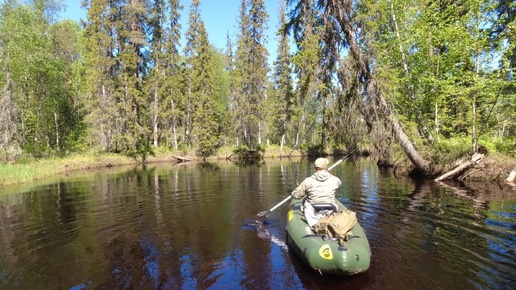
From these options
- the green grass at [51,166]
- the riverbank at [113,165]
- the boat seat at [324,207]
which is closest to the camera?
the boat seat at [324,207]

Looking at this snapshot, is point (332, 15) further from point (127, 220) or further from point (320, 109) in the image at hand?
point (127, 220)

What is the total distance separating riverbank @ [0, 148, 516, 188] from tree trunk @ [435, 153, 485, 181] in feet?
1.55

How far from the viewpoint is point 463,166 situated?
1591 centimetres

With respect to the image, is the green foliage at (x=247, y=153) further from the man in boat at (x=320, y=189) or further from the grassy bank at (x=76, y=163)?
the man in boat at (x=320, y=189)

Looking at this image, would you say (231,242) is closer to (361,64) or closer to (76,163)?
(361,64)

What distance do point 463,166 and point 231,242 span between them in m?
13.5

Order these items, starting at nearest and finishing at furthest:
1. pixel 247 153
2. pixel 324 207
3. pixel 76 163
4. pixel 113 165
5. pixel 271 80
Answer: pixel 324 207, pixel 76 163, pixel 113 165, pixel 247 153, pixel 271 80

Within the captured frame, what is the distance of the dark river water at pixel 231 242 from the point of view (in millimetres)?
5746

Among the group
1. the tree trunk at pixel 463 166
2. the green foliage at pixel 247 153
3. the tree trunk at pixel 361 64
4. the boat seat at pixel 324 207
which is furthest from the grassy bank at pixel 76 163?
the tree trunk at pixel 463 166

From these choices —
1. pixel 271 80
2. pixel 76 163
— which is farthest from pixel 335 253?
pixel 271 80

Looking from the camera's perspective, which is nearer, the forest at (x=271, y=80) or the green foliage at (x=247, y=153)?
the forest at (x=271, y=80)

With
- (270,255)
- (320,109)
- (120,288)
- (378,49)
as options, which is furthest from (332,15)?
(120,288)

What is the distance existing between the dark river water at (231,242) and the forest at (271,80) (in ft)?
12.7

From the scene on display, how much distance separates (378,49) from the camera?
19578mm
